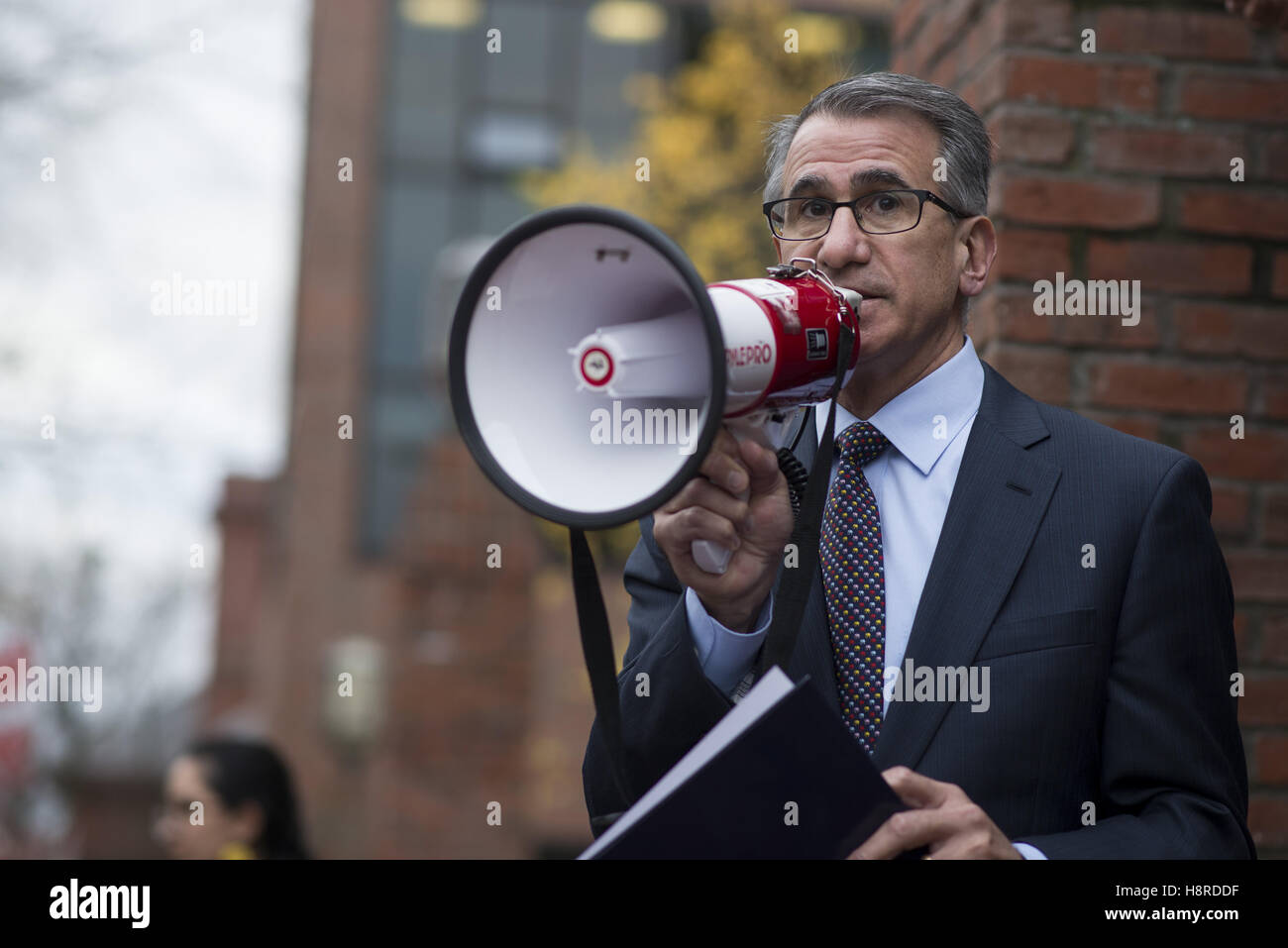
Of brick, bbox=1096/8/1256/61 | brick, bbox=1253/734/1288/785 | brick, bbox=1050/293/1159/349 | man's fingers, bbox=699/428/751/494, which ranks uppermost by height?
brick, bbox=1096/8/1256/61

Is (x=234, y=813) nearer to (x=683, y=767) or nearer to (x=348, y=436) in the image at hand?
(x=683, y=767)

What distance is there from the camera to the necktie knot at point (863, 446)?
7.00 feet

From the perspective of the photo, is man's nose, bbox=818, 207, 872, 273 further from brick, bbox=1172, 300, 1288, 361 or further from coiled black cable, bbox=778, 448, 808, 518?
brick, bbox=1172, 300, 1288, 361

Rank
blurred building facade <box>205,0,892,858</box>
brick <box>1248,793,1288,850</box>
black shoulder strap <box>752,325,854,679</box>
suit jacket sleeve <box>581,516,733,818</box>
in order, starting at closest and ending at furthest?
1. black shoulder strap <box>752,325,854,679</box>
2. suit jacket sleeve <box>581,516,733,818</box>
3. brick <box>1248,793,1288,850</box>
4. blurred building facade <box>205,0,892,858</box>

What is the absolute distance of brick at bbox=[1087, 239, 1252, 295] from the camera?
3.05 metres

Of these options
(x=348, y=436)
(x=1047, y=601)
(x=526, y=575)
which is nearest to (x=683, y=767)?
(x=1047, y=601)

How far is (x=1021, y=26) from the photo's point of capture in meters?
3.07

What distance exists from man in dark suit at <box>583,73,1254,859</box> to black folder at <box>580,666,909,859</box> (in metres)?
0.09

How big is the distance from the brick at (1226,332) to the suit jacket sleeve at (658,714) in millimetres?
1619

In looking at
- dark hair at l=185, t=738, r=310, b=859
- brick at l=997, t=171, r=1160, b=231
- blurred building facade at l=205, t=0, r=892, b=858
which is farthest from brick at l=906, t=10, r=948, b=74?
blurred building facade at l=205, t=0, r=892, b=858

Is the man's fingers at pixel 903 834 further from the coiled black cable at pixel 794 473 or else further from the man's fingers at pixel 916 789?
the coiled black cable at pixel 794 473

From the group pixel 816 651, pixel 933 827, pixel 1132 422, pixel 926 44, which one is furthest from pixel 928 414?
pixel 926 44

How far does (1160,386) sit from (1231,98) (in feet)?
2.05
